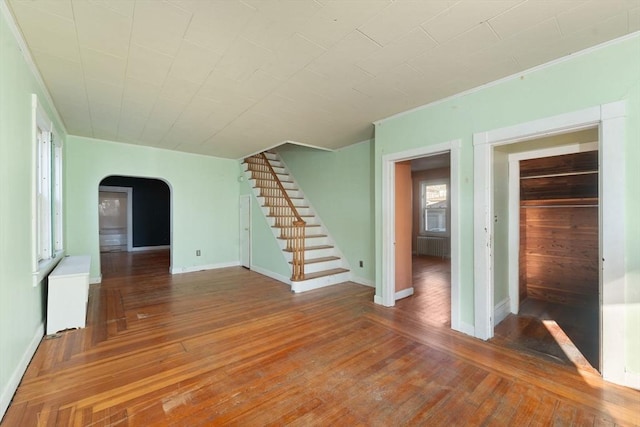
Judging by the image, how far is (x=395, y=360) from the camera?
249 centimetres

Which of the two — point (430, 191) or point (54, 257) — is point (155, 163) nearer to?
point (54, 257)

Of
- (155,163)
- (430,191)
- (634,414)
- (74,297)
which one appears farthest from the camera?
(430,191)

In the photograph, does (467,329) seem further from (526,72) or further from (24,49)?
(24,49)

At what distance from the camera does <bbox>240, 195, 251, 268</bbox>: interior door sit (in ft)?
21.2

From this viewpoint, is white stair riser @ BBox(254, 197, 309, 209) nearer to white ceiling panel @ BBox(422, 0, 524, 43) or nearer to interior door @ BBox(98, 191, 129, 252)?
white ceiling panel @ BBox(422, 0, 524, 43)

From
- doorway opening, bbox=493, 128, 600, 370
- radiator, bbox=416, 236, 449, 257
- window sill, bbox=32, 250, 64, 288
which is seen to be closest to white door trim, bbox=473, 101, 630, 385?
doorway opening, bbox=493, 128, 600, 370

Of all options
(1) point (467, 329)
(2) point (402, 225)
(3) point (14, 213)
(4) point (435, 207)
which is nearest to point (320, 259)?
(2) point (402, 225)

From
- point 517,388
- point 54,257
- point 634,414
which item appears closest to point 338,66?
point 517,388

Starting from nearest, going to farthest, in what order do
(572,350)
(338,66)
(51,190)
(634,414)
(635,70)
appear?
1. (634,414)
2. (635,70)
3. (338,66)
4. (572,350)
5. (51,190)

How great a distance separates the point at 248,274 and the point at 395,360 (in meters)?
4.02

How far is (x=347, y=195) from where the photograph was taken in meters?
5.50

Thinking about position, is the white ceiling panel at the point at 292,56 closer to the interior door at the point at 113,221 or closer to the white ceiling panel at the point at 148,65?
the white ceiling panel at the point at 148,65

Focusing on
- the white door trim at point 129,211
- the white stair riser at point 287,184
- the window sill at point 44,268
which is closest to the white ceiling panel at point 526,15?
the window sill at point 44,268

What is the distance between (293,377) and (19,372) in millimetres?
2169
